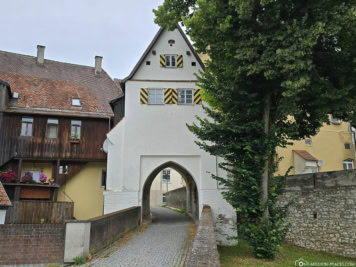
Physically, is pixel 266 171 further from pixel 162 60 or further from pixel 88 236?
pixel 162 60

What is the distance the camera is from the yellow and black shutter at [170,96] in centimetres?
1716

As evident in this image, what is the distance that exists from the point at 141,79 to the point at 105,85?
9189mm

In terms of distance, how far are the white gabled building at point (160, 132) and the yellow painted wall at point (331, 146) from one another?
910 cm

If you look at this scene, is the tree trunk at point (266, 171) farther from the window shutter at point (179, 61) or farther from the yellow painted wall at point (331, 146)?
the yellow painted wall at point (331, 146)

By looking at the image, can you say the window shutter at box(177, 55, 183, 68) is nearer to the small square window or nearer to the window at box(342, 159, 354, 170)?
the small square window

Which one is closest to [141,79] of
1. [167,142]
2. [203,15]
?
[167,142]

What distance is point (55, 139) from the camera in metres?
20.0

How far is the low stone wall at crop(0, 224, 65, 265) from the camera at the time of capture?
30.8ft

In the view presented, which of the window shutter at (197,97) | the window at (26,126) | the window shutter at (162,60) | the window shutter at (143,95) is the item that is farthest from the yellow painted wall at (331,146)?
the window at (26,126)

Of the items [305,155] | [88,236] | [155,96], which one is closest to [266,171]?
[88,236]

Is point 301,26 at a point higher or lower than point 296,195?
higher

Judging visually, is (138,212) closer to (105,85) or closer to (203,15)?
(203,15)

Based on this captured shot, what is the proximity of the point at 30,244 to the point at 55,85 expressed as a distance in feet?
51.4

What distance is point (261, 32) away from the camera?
10078mm
